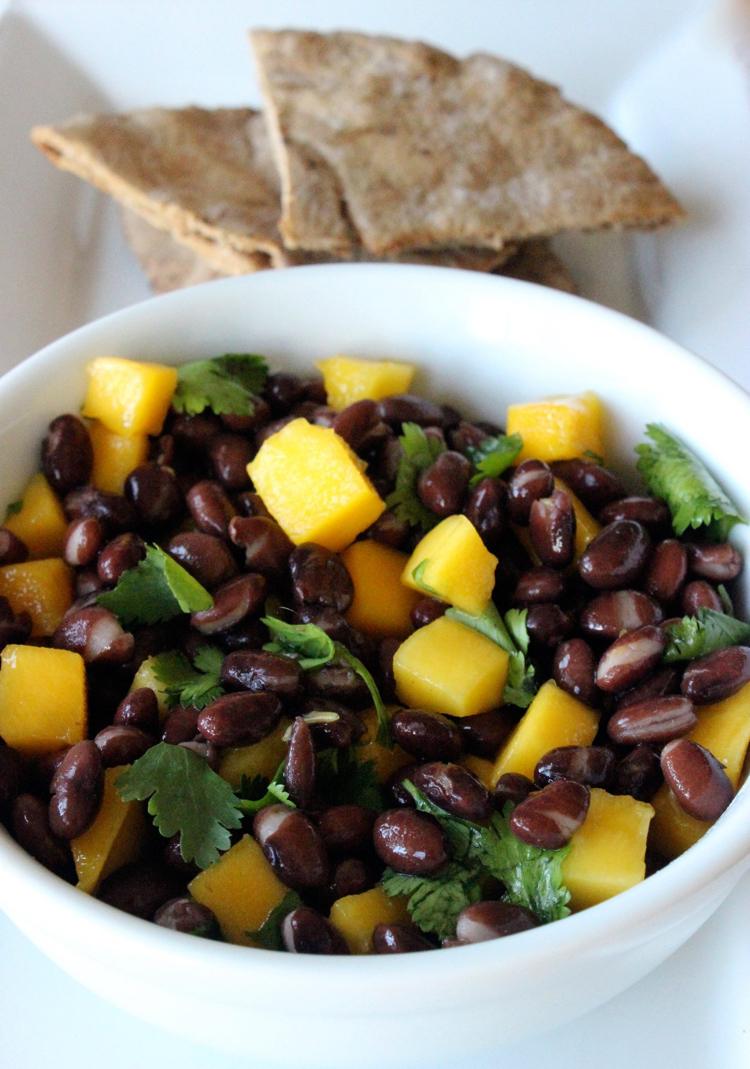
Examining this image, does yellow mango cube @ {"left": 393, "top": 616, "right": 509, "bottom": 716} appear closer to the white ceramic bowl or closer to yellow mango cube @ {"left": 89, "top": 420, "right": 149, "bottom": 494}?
the white ceramic bowl

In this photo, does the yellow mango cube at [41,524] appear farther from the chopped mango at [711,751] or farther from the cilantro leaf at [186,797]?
the chopped mango at [711,751]

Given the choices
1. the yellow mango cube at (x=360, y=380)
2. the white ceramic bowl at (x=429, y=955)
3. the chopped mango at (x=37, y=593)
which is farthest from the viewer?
the yellow mango cube at (x=360, y=380)

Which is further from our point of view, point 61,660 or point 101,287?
point 101,287

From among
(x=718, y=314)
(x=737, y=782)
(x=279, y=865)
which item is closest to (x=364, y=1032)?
(x=279, y=865)

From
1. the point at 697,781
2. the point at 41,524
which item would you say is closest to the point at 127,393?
the point at 41,524

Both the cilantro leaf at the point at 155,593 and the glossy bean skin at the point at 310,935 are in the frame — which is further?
the cilantro leaf at the point at 155,593

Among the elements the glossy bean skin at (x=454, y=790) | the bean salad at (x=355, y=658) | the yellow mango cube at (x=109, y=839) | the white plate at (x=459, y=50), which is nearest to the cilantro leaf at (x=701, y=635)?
the bean salad at (x=355, y=658)

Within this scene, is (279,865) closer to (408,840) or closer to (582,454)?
(408,840)
